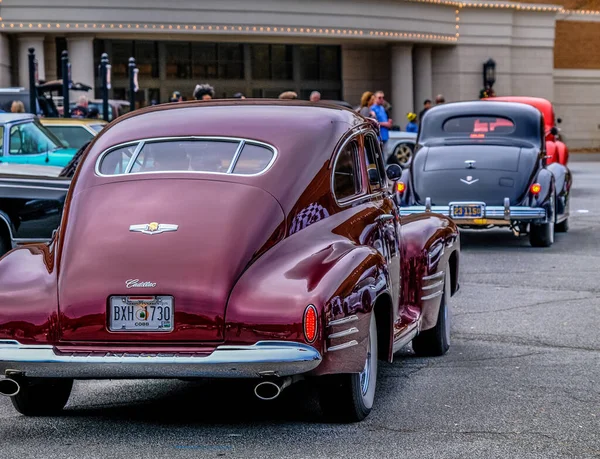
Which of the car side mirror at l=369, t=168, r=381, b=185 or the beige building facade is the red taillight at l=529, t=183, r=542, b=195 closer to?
A: the car side mirror at l=369, t=168, r=381, b=185

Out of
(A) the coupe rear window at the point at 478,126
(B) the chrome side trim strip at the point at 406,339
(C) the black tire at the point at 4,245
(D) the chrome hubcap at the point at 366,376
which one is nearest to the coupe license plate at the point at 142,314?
(D) the chrome hubcap at the point at 366,376

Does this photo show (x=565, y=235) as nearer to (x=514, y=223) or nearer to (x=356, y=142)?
(x=514, y=223)

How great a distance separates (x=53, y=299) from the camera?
6.04 m

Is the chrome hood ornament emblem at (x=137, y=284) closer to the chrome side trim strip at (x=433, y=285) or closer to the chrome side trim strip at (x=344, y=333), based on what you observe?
the chrome side trim strip at (x=344, y=333)

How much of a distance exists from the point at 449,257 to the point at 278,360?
3.07m

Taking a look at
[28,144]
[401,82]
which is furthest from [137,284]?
[401,82]

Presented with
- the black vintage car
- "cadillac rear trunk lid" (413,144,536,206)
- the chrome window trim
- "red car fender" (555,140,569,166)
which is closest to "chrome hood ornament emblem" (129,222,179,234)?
the chrome window trim

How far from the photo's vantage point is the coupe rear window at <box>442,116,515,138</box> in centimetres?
1619

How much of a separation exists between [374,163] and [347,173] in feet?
2.14

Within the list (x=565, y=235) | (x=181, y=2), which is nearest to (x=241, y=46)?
(x=181, y=2)

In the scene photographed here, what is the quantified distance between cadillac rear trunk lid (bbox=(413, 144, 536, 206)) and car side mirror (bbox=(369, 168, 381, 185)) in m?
7.40

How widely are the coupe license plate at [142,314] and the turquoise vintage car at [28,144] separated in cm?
1214

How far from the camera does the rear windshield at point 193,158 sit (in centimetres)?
661

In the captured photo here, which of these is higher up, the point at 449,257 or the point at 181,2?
the point at 181,2
